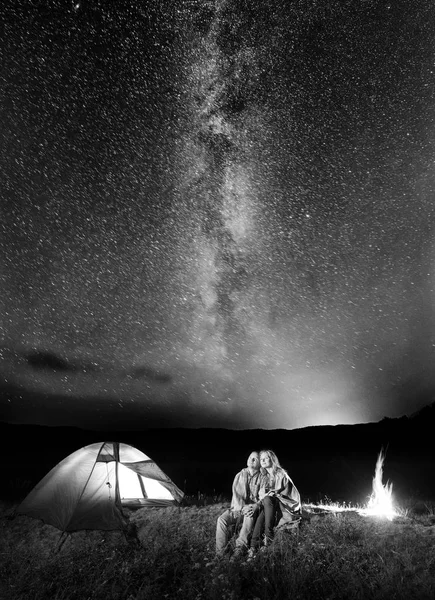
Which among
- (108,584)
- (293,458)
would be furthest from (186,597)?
(293,458)

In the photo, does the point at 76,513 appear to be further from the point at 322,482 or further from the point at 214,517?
the point at 322,482

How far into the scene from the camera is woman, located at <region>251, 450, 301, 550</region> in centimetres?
662

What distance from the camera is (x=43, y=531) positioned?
26.5 ft

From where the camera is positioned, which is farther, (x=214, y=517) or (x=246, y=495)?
(x=214, y=517)

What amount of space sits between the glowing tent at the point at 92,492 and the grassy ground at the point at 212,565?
305mm

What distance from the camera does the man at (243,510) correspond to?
6523 millimetres

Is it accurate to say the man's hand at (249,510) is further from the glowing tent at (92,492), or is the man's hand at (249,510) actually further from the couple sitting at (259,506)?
the glowing tent at (92,492)

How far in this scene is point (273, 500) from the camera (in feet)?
22.2

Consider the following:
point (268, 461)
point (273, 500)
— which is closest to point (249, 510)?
point (273, 500)

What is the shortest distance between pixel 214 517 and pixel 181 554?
94.9 inches

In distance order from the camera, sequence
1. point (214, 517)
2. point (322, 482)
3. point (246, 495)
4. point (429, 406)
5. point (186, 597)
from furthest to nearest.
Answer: point (429, 406) → point (322, 482) → point (214, 517) → point (246, 495) → point (186, 597)

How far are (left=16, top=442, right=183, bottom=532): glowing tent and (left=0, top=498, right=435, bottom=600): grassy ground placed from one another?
30cm

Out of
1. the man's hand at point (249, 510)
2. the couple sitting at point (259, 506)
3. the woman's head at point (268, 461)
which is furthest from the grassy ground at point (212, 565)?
the woman's head at point (268, 461)

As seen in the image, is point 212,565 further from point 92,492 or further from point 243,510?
point 92,492
